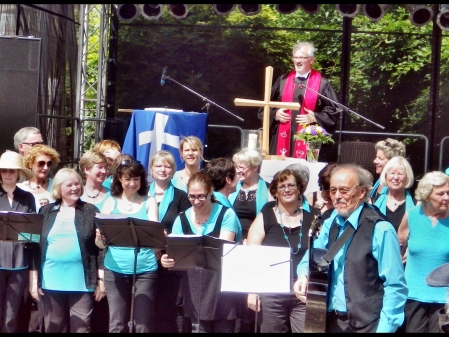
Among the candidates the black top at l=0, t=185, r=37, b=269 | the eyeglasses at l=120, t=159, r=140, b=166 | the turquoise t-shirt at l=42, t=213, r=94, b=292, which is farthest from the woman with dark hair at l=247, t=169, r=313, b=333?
the black top at l=0, t=185, r=37, b=269

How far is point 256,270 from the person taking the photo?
18.6ft

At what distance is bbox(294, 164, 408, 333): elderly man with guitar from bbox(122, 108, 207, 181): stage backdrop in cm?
432

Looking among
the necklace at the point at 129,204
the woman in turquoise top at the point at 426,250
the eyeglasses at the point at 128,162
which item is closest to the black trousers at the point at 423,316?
the woman in turquoise top at the point at 426,250

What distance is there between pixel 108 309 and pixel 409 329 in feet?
8.46

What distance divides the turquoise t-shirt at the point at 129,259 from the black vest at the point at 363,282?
2.37 m

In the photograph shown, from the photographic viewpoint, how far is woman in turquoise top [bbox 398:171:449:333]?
5934 mm

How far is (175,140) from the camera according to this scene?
29.6 feet

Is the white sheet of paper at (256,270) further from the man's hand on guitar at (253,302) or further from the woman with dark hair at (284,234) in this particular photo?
the man's hand on guitar at (253,302)

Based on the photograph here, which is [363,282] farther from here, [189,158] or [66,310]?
[189,158]

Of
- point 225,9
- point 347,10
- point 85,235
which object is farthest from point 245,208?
point 347,10

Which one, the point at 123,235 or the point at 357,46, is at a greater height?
the point at 357,46

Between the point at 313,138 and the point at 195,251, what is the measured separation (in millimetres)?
2868

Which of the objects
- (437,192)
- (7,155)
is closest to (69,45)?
(7,155)

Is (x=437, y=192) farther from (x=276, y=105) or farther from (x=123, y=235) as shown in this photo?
(x=276, y=105)
